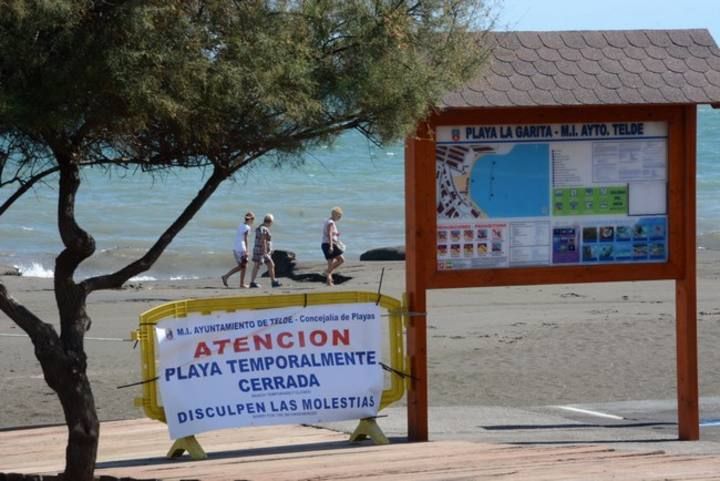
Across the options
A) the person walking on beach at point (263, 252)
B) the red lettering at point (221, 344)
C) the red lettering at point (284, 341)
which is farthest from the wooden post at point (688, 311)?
the person walking on beach at point (263, 252)

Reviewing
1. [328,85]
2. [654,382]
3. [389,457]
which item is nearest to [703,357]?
[654,382]

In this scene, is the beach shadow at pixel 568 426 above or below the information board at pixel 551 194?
below

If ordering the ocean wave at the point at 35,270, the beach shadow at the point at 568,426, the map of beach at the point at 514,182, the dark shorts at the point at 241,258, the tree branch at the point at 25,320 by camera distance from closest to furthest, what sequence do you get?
the tree branch at the point at 25,320, the map of beach at the point at 514,182, the beach shadow at the point at 568,426, the dark shorts at the point at 241,258, the ocean wave at the point at 35,270

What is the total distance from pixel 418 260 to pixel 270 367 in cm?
133

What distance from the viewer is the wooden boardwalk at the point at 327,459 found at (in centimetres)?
753

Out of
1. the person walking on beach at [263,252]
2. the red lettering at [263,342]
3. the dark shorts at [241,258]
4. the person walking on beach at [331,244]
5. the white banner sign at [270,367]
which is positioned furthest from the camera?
the person walking on beach at [263,252]

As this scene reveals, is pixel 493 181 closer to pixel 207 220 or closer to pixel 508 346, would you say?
pixel 508 346

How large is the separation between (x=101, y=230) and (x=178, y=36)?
132ft

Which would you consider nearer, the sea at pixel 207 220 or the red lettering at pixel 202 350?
the red lettering at pixel 202 350

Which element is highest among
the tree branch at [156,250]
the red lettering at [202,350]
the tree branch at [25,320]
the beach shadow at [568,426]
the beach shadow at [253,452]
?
the tree branch at [156,250]

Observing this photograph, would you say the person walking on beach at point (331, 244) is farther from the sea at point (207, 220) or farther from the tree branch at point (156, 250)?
the tree branch at point (156, 250)

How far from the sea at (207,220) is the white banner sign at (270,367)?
55.5 ft

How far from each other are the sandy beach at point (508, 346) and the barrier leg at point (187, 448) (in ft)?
11.2

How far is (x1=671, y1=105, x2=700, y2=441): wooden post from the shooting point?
10062 millimetres
